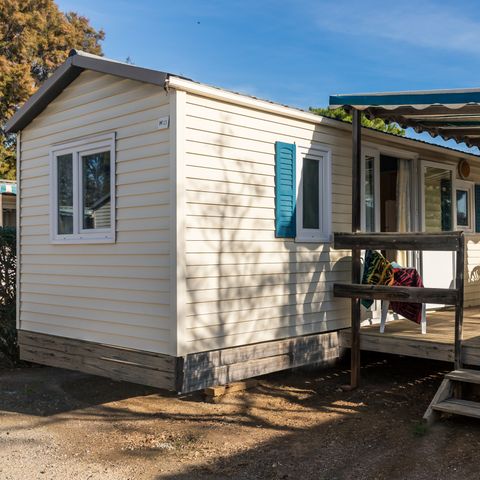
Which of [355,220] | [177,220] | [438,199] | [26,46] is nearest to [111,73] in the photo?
[177,220]

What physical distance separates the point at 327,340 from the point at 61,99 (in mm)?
3978

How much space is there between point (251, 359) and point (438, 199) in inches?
172

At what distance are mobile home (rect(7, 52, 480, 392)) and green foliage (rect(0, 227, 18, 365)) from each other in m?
0.81

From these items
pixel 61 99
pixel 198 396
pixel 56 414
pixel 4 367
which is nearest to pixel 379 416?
pixel 198 396

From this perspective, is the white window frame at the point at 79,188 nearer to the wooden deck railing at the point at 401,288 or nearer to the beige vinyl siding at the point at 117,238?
the beige vinyl siding at the point at 117,238

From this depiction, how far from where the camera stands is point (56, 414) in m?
5.87

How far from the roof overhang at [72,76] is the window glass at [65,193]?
70cm

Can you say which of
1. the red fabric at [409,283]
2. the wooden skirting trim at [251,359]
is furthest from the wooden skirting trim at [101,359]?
the red fabric at [409,283]

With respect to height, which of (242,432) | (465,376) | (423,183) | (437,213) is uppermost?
(423,183)

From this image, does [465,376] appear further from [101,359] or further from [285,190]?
[101,359]

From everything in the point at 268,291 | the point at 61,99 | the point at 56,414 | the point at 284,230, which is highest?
the point at 61,99

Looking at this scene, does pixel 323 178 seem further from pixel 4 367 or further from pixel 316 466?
pixel 4 367

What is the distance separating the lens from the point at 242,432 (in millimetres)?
5164

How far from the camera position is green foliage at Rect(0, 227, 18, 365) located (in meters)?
7.65
